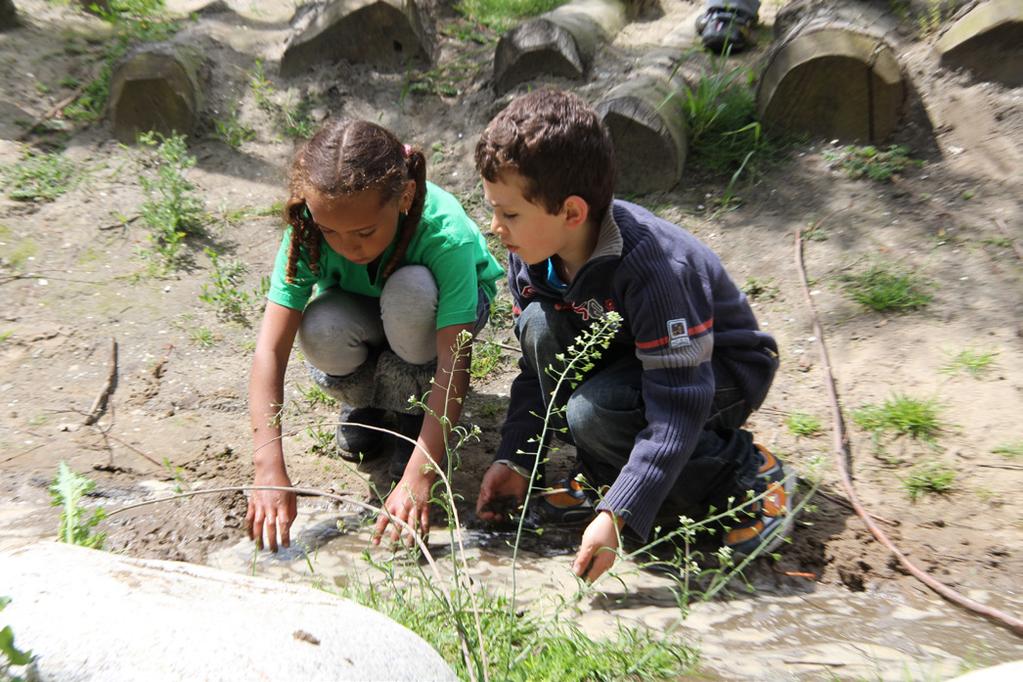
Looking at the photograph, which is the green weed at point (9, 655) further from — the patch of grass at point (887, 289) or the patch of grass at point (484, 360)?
the patch of grass at point (887, 289)

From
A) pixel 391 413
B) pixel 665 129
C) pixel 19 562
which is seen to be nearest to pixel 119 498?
pixel 391 413

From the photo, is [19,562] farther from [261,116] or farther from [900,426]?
[261,116]

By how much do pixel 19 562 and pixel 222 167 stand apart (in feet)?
11.4

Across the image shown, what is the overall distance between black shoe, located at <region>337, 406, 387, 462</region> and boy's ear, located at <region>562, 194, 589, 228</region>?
1.10 m

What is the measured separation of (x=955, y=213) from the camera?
11.9 feet

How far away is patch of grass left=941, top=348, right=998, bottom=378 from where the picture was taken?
2910 millimetres

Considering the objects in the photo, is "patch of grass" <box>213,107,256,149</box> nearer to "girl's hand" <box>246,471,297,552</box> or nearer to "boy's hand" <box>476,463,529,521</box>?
"girl's hand" <box>246,471,297,552</box>

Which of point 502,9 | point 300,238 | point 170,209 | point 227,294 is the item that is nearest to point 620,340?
point 300,238

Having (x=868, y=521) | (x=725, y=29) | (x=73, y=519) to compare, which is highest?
(x=725, y=29)

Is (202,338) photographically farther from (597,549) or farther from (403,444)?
(597,549)

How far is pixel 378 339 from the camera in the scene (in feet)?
9.46

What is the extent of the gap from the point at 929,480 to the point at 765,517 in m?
0.57

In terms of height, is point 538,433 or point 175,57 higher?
point 175,57

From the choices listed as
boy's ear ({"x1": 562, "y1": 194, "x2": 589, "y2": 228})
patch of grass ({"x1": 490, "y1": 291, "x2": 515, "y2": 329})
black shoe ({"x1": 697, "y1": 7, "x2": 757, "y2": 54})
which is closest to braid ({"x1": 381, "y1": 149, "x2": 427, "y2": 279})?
boy's ear ({"x1": 562, "y1": 194, "x2": 589, "y2": 228})
